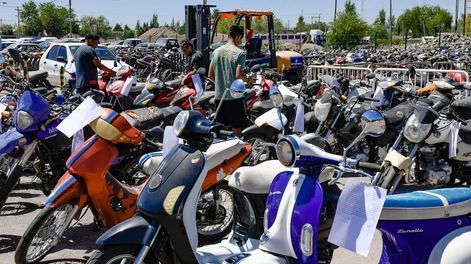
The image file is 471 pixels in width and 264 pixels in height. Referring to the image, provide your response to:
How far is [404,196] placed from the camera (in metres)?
2.93

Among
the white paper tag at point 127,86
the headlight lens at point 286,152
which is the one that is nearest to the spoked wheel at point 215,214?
the headlight lens at point 286,152

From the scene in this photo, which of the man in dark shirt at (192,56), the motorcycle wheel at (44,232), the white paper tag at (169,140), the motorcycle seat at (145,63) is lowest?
the motorcycle wheel at (44,232)

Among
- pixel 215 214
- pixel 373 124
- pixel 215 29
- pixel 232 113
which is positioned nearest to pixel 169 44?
pixel 215 29

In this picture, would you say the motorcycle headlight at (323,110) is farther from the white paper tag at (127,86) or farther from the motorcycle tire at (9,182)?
the white paper tag at (127,86)

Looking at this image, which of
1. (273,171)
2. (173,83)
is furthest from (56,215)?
(173,83)

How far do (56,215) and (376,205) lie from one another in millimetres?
2513

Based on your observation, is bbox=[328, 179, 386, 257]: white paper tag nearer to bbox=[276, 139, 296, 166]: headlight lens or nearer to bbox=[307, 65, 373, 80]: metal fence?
bbox=[276, 139, 296, 166]: headlight lens

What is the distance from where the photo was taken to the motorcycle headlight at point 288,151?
2871 millimetres

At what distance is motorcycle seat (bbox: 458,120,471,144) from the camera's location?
234 inches

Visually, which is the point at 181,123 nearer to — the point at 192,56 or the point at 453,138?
the point at 453,138

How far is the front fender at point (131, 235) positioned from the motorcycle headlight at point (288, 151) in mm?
829

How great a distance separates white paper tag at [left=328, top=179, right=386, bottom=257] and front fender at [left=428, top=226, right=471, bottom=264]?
1.61 feet

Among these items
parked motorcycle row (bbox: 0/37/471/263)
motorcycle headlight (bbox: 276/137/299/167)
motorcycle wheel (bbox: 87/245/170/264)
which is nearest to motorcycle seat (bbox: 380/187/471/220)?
parked motorcycle row (bbox: 0/37/471/263)

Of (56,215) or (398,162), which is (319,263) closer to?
(398,162)
